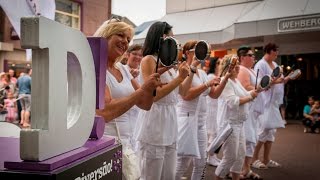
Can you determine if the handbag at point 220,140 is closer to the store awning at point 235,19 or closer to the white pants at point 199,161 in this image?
the white pants at point 199,161

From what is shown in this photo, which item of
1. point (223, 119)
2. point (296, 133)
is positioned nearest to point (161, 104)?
point (223, 119)

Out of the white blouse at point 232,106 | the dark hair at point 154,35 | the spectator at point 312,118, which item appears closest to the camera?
the dark hair at point 154,35

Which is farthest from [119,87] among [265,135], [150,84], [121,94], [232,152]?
[265,135]

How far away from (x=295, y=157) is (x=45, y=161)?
6.17 metres

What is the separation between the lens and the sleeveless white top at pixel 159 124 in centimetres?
266

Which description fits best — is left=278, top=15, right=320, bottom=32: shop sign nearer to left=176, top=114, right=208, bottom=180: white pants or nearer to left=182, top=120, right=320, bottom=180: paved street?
left=182, top=120, right=320, bottom=180: paved street

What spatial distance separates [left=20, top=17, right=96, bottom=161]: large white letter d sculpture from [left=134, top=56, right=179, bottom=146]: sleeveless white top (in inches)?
58.0

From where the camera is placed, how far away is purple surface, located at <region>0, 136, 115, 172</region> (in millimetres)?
908

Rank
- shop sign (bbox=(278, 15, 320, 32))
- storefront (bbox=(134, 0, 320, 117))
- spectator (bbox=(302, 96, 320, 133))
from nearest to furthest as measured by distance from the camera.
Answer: shop sign (bbox=(278, 15, 320, 32)) < spectator (bbox=(302, 96, 320, 133)) < storefront (bbox=(134, 0, 320, 117))

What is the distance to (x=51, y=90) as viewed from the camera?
96 centimetres

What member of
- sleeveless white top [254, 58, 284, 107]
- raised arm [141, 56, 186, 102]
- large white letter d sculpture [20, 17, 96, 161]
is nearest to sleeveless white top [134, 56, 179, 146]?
raised arm [141, 56, 186, 102]

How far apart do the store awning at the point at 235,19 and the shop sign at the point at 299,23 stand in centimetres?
15

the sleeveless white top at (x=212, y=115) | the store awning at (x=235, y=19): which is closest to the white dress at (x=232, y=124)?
the sleeveless white top at (x=212, y=115)

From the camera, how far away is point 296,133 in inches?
393
